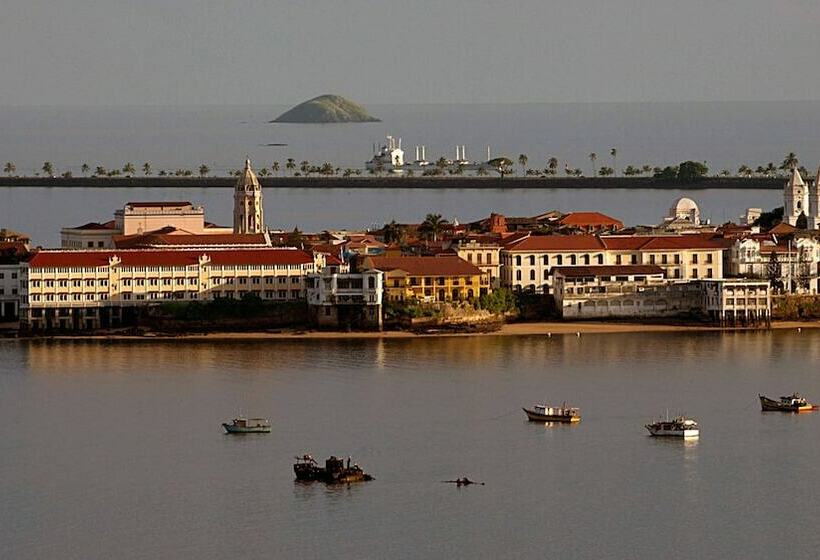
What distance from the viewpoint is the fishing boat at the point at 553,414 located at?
40906 millimetres

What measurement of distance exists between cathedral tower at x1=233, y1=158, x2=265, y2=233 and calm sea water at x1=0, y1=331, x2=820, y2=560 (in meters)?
12.9

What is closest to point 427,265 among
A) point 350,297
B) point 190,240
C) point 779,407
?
point 350,297

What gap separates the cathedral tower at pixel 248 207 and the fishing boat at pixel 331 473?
92.4 ft

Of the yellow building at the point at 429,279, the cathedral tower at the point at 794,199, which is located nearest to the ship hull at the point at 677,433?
the yellow building at the point at 429,279

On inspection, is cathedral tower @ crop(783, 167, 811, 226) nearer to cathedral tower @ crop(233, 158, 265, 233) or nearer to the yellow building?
cathedral tower @ crop(233, 158, 265, 233)

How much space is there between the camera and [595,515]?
3394cm

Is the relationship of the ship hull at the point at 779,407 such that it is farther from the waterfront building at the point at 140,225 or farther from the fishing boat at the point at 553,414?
the waterfront building at the point at 140,225

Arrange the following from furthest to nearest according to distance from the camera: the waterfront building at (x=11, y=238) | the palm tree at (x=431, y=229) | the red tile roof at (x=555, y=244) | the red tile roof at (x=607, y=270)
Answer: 1. the palm tree at (x=431, y=229)
2. the waterfront building at (x=11, y=238)
3. the red tile roof at (x=555, y=244)
4. the red tile roof at (x=607, y=270)

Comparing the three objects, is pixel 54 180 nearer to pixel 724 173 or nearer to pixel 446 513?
pixel 724 173

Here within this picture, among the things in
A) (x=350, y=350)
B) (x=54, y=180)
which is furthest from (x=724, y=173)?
(x=350, y=350)

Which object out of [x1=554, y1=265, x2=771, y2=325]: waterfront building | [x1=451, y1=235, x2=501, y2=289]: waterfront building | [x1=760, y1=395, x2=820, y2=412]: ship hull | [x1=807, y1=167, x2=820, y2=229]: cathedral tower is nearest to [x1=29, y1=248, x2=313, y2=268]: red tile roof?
[x1=451, y1=235, x2=501, y2=289]: waterfront building

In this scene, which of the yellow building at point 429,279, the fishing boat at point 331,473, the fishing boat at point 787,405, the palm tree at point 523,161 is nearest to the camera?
the fishing boat at point 331,473

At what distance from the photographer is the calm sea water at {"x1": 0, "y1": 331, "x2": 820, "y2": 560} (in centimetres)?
3281

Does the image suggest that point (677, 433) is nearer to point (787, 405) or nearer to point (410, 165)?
point (787, 405)
